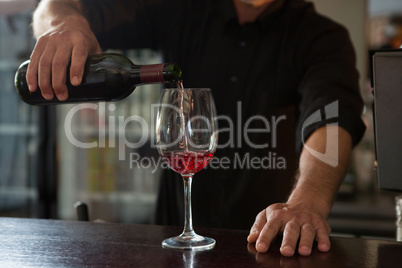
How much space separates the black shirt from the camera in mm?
1607

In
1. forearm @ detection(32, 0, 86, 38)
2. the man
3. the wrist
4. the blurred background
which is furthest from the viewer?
→ the blurred background

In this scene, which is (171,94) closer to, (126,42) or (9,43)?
(126,42)

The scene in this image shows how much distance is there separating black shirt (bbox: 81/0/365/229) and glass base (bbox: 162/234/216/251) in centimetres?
80

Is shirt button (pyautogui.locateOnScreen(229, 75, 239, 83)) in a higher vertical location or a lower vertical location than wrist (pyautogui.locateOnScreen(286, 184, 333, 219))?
higher

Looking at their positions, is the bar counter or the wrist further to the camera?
the wrist

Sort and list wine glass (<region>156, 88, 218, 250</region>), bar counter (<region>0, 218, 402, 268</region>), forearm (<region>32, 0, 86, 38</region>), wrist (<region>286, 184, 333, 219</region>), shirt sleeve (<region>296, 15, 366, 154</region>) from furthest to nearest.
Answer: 1. shirt sleeve (<region>296, 15, 366, 154</region>)
2. forearm (<region>32, 0, 86, 38</region>)
3. wrist (<region>286, 184, 333, 219</region>)
4. wine glass (<region>156, 88, 218, 250</region>)
5. bar counter (<region>0, 218, 402, 268</region>)

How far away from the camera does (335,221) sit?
8.71ft

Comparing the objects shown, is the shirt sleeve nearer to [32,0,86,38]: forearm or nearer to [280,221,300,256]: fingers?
[280,221,300,256]: fingers

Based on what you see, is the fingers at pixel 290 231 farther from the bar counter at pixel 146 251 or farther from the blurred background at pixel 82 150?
the blurred background at pixel 82 150

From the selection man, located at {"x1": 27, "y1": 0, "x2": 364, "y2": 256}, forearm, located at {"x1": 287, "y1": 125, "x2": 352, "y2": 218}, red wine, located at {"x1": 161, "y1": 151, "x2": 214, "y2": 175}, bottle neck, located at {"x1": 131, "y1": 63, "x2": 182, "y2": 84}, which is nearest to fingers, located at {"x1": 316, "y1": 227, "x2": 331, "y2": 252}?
forearm, located at {"x1": 287, "y1": 125, "x2": 352, "y2": 218}

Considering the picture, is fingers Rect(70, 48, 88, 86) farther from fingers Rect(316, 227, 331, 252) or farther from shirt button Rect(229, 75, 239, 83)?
shirt button Rect(229, 75, 239, 83)

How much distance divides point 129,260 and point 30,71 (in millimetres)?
485

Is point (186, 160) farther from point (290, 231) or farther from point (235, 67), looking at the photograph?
point (235, 67)

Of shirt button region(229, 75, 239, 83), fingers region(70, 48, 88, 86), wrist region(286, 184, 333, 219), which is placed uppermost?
shirt button region(229, 75, 239, 83)
